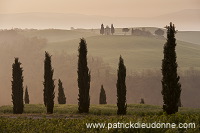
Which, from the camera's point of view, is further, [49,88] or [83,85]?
[49,88]

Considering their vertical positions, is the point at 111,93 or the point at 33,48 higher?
the point at 33,48

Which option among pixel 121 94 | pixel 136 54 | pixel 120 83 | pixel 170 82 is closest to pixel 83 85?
pixel 120 83

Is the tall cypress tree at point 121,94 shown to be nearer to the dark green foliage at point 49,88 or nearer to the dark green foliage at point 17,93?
the dark green foliage at point 49,88

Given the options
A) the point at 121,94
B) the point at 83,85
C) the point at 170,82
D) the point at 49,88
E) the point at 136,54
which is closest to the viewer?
the point at 170,82

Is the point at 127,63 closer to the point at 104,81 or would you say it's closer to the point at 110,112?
the point at 104,81

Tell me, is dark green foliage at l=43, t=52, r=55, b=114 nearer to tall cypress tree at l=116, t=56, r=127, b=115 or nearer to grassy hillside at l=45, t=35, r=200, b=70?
tall cypress tree at l=116, t=56, r=127, b=115

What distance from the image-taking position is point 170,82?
42.2 meters

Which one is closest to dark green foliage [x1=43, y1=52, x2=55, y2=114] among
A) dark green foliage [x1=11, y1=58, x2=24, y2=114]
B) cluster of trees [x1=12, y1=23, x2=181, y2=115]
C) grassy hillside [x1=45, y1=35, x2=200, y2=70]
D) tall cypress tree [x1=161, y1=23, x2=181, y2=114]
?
cluster of trees [x1=12, y1=23, x2=181, y2=115]

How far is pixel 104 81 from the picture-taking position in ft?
546

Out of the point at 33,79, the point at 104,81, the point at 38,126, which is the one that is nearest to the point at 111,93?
the point at 104,81

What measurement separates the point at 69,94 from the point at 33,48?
42.2 m

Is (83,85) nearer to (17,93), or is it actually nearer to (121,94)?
(121,94)

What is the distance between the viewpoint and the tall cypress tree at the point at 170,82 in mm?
41688

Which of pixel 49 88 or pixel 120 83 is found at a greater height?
pixel 120 83
